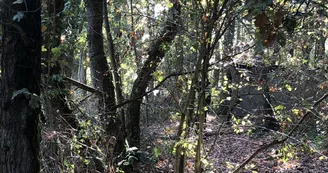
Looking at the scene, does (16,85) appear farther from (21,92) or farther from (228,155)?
(228,155)

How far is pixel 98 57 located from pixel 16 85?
2.61 metres

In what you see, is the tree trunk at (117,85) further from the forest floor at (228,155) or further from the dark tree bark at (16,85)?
the dark tree bark at (16,85)

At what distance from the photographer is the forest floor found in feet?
13.7

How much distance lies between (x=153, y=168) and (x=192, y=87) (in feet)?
8.76

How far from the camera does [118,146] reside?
4840mm

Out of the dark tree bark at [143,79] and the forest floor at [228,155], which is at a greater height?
the dark tree bark at [143,79]

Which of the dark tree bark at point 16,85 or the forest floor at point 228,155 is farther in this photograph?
the forest floor at point 228,155

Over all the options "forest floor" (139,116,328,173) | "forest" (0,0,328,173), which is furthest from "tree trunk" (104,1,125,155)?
"forest floor" (139,116,328,173)

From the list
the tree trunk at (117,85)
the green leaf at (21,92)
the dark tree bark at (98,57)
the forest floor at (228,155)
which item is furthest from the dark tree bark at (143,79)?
the green leaf at (21,92)

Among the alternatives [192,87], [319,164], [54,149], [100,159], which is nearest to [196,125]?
[192,87]

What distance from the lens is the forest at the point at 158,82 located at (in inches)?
97.7

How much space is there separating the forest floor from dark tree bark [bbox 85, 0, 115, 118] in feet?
3.12

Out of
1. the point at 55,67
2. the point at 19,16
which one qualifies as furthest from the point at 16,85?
the point at 55,67

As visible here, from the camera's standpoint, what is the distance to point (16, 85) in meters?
2.49
